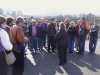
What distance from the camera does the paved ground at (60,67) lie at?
973 cm

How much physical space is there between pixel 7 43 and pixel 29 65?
16.7ft

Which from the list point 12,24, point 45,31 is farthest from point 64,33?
point 45,31

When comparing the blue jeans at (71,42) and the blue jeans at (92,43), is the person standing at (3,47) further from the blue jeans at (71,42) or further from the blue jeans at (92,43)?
the blue jeans at (92,43)

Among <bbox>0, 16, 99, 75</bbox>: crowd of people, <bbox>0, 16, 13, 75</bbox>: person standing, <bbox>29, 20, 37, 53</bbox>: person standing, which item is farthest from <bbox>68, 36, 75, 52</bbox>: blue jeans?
<bbox>0, 16, 13, 75</bbox>: person standing

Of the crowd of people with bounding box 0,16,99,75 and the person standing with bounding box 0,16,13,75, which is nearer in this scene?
the person standing with bounding box 0,16,13,75

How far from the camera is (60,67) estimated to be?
34.6 ft

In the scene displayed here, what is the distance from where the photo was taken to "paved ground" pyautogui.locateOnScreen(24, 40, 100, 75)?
973 centimetres

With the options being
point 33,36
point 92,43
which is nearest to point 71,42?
point 92,43

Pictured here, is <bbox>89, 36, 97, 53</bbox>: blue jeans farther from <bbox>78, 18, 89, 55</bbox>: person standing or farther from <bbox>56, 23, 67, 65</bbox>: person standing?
<bbox>56, 23, 67, 65</bbox>: person standing

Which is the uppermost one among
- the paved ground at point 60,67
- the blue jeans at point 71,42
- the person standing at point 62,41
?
the person standing at point 62,41

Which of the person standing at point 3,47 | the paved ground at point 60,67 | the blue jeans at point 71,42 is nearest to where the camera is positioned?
the person standing at point 3,47

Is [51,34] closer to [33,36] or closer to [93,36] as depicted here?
[33,36]

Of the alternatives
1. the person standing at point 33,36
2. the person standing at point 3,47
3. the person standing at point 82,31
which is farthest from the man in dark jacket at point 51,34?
the person standing at point 3,47

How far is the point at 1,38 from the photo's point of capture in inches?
235
